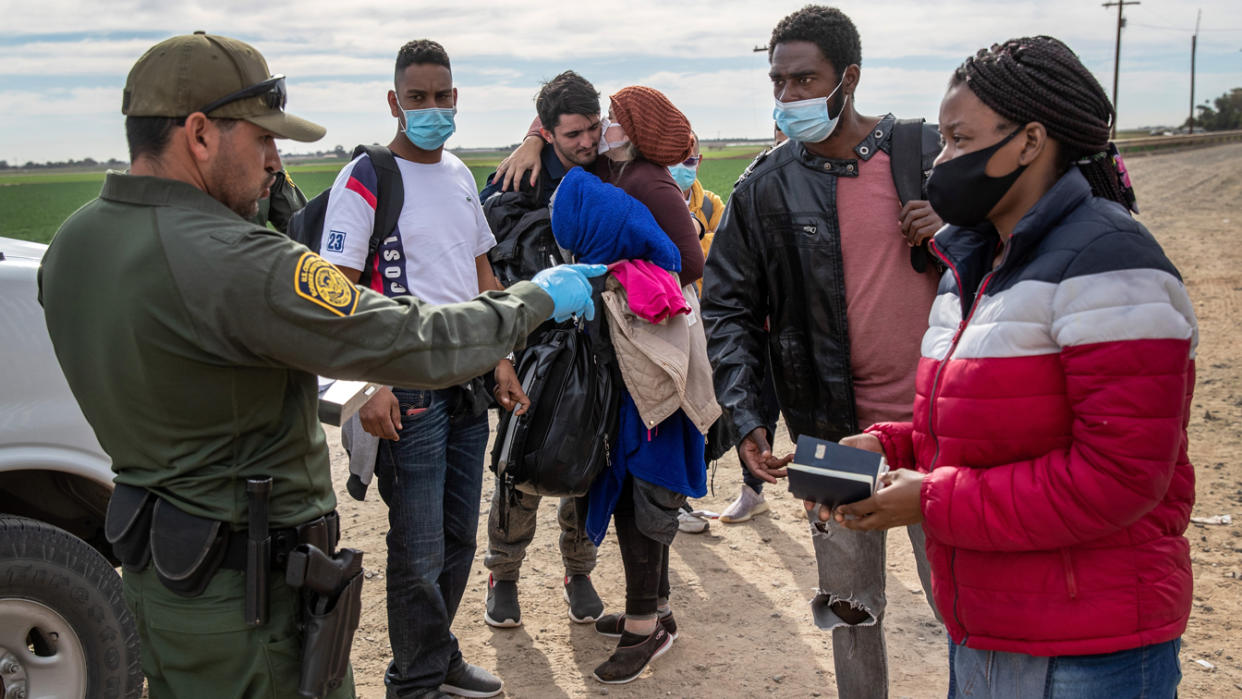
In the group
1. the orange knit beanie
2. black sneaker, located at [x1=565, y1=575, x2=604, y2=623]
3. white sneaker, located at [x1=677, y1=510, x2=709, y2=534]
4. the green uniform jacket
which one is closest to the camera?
the green uniform jacket

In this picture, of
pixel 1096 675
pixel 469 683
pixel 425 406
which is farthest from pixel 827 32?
pixel 469 683

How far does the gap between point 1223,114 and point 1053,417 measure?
283 feet

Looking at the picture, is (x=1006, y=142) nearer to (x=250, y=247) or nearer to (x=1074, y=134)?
(x=1074, y=134)

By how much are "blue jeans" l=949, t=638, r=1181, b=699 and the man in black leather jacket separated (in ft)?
A: 3.56

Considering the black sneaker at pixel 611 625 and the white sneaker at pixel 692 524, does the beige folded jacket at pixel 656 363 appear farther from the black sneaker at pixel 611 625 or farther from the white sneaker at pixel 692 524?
the white sneaker at pixel 692 524

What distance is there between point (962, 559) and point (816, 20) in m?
1.97

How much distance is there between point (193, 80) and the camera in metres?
2.21

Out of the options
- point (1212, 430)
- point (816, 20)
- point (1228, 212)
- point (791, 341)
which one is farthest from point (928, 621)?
point (1228, 212)

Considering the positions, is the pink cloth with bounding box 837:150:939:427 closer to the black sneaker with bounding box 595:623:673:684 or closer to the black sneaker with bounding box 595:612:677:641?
the black sneaker with bounding box 595:623:673:684

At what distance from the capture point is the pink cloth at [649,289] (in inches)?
149

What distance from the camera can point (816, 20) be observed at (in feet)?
10.9

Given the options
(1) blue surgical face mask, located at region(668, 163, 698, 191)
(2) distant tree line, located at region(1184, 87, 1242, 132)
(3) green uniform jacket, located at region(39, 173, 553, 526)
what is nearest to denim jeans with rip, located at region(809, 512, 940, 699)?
(3) green uniform jacket, located at region(39, 173, 553, 526)

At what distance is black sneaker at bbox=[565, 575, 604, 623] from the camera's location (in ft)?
15.2

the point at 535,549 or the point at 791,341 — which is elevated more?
Answer: the point at 791,341
